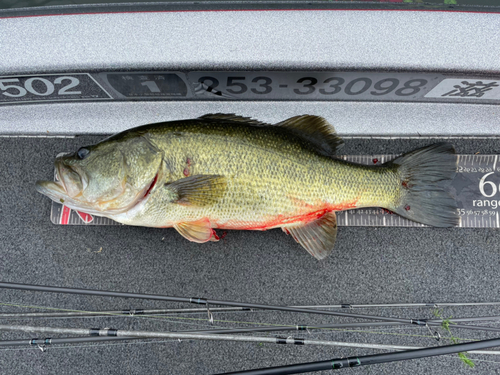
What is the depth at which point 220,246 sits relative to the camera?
1783 millimetres

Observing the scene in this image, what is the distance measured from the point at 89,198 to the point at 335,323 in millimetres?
1432

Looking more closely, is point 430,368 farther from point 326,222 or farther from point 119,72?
point 119,72

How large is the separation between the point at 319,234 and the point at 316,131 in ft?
1.71

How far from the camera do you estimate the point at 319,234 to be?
5.22ft

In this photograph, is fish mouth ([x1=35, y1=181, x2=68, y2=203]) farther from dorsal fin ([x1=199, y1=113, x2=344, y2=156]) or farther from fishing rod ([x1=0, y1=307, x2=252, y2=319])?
dorsal fin ([x1=199, y1=113, x2=344, y2=156])

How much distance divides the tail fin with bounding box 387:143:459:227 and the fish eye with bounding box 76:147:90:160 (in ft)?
4.78

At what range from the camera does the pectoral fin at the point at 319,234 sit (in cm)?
158

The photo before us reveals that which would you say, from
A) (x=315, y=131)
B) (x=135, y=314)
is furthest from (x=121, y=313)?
(x=315, y=131)

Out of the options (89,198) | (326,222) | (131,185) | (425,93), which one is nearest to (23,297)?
(89,198)

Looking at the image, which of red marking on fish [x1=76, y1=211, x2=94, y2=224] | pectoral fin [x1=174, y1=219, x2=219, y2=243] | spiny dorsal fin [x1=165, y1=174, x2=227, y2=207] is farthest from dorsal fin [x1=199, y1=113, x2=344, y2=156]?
red marking on fish [x1=76, y1=211, x2=94, y2=224]

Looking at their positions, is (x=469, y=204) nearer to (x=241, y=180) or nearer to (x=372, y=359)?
(x=372, y=359)

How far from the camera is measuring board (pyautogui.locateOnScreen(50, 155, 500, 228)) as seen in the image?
1.74m

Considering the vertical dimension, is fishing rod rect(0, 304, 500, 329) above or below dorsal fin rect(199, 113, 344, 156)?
below

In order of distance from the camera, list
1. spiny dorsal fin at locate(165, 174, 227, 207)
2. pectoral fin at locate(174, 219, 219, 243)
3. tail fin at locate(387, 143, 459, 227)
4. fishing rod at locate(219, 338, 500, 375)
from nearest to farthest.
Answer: fishing rod at locate(219, 338, 500, 375) < spiny dorsal fin at locate(165, 174, 227, 207) < pectoral fin at locate(174, 219, 219, 243) < tail fin at locate(387, 143, 459, 227)
